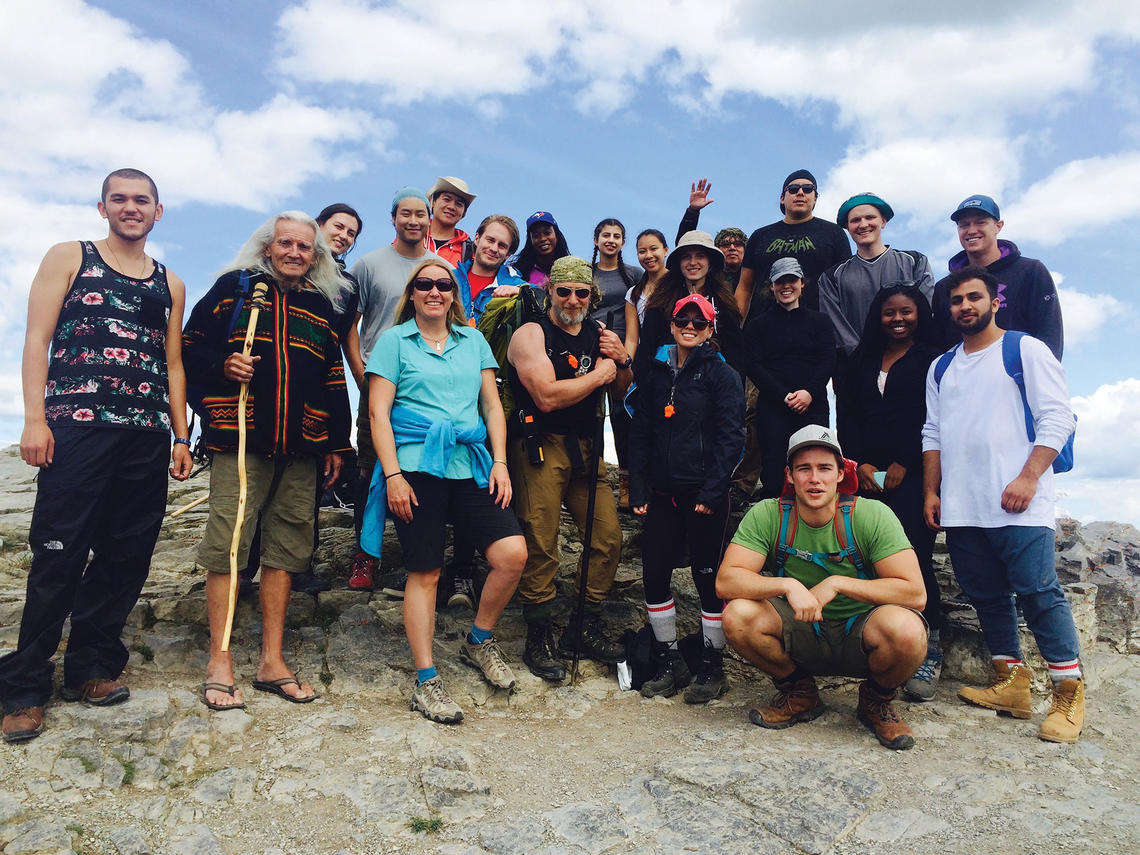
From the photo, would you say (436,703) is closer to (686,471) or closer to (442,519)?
(442,519)

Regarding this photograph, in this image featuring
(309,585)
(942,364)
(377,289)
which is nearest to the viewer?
(942,364)

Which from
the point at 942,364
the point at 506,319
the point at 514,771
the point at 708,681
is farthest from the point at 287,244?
the point at 942,364

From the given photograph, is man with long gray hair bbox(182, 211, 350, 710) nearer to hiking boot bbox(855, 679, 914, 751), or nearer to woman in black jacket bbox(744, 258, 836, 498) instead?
woman in black jacket bbox(744, 258, 836, 498)

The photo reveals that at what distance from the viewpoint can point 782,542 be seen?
5750 millimetres

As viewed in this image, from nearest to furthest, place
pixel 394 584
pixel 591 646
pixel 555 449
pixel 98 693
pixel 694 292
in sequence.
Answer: pixel 98 693 < pixel 555 449 < pixel 591 646 < pixel 694 292 < pixel 394 584

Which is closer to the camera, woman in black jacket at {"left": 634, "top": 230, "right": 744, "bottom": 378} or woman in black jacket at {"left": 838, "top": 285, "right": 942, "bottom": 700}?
woman in black jacket at {"left": 838, "top": 285, "right": 942, "bottom": 700}

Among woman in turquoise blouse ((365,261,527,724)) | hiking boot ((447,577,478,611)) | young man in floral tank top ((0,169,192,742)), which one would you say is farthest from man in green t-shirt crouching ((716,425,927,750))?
young man in floral tank top ((0,169,192,742))

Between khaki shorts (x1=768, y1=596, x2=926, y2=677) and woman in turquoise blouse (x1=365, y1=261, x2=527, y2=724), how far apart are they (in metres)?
2.10

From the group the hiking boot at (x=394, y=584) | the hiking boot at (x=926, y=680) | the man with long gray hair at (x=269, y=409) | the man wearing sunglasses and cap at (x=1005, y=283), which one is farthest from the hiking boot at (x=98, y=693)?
the man wearing sunglasses and cap at (x=1005, y=283)

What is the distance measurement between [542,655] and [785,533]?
2488 millimetres

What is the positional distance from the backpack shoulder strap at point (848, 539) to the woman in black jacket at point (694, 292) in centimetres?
194

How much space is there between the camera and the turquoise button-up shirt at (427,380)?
18.9 feet

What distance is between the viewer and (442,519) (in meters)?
5.75

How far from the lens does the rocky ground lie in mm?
4461
